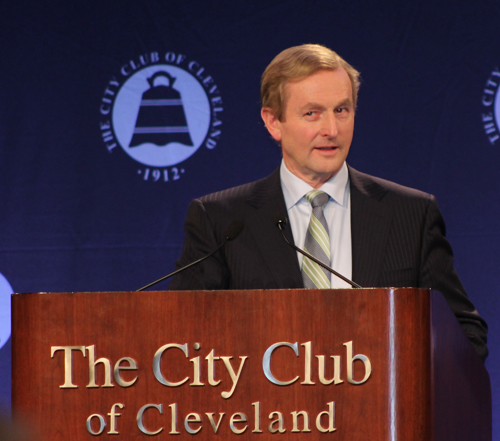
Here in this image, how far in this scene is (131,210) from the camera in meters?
2.94

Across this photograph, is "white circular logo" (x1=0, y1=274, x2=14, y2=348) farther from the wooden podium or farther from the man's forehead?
the wooden podium

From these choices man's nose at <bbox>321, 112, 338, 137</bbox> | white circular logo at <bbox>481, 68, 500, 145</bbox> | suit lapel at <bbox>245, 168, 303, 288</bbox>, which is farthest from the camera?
white circular logo at <bbox>481, 68, 500, 145</bbox>

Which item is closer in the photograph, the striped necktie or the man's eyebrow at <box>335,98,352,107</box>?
the striped necktie

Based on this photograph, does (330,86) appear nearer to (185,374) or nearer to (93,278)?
(185,374)

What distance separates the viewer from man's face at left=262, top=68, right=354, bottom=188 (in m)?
1.98

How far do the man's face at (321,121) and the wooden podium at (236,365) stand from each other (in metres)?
0.76

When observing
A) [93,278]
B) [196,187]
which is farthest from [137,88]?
[93,278]

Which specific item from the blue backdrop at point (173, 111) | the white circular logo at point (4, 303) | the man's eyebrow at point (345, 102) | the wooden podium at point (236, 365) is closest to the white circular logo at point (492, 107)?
the blue backdrop at point (173, 111)

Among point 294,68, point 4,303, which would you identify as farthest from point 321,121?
point 4,303

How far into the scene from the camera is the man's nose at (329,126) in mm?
1970

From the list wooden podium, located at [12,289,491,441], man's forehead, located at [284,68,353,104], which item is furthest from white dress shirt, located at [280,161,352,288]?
wooden podium, located at [12,289,491,441]

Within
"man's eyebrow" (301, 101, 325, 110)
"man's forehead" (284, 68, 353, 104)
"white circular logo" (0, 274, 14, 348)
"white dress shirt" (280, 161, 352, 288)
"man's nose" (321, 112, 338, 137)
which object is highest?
"man's forehead" (284, 68, 353, 104)

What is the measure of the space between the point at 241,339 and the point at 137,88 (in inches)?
74.2

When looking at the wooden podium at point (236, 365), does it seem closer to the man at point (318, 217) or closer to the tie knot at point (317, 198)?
the man at point (318, 217)
